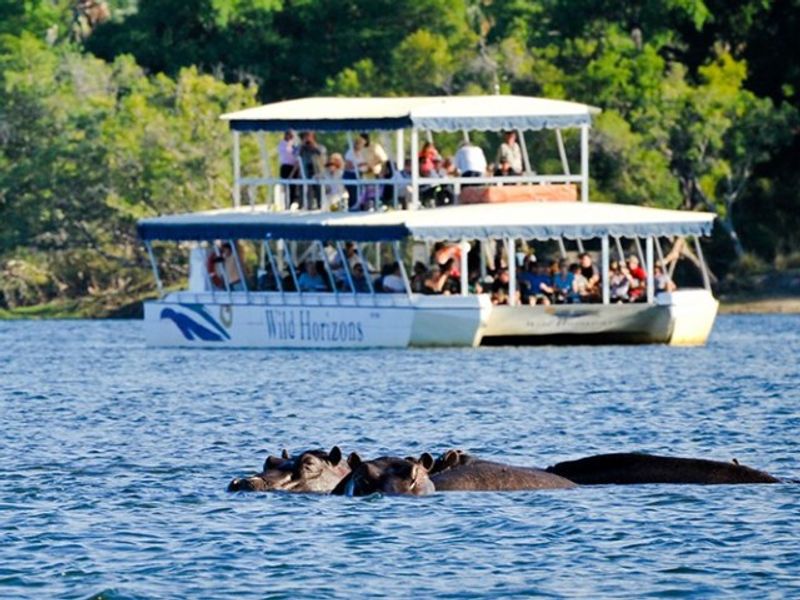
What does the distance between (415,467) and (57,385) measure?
20.9 m


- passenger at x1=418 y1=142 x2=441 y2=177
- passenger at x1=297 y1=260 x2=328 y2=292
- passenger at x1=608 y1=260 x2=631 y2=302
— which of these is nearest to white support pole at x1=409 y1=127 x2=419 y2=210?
passenger at x1=418 y1=142 x2=441 y2=177

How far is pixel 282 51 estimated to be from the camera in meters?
102

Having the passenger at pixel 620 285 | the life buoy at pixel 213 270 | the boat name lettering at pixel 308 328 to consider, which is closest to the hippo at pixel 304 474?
the boat name lettering at pixel 308 328

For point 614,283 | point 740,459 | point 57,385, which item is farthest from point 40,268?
point 740,459

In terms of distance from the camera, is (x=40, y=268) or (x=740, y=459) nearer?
(x=740, y=459)

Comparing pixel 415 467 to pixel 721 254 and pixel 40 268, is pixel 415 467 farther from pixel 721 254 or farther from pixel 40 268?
pixel 40 268

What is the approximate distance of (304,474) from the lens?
25.2 metres

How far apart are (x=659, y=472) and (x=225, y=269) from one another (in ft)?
110

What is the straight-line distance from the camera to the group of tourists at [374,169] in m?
57.6

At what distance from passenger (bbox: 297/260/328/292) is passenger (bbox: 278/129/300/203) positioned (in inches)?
110

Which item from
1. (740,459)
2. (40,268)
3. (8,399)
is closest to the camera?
(740,459)

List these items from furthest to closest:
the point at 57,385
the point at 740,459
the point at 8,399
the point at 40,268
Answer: the point at 40,268 → the point at 57,385 → the point at 8,399 → the point at 740,459

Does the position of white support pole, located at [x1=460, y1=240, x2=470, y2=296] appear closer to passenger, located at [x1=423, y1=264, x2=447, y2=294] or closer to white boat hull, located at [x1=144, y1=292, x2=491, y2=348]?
passenger, located at [x1=423, y1=264, x2=447, y2=294]

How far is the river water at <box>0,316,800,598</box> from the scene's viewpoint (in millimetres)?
21000
